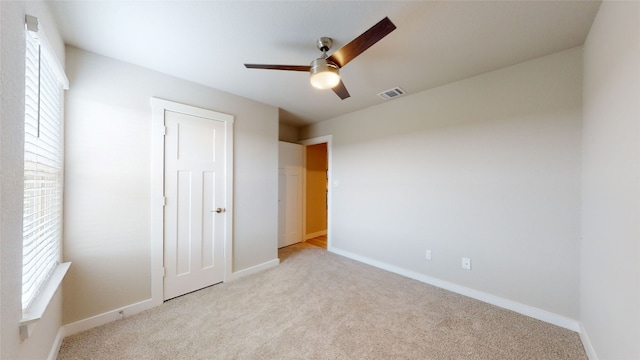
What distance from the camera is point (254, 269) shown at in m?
3.15

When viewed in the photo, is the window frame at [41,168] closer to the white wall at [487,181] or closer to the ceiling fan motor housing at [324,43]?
the ceiling fan motor housing at [324,43]

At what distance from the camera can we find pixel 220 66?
7.48 feet

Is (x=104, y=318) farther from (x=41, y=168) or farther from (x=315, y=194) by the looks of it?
(x=315, y=194)

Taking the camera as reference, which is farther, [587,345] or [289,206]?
[289,206]

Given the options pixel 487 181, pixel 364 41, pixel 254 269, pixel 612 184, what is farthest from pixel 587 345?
pixel 254 269

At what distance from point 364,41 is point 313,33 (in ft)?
1.83

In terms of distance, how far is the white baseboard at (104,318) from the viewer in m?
1.89

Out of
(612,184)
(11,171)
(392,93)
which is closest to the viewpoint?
(11,171)

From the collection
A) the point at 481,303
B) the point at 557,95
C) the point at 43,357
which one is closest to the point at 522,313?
the point at 481,303

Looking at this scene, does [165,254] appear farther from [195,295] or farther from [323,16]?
[323,16]

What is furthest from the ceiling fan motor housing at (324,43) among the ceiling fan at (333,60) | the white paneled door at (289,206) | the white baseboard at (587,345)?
the white baseboard at (587,345)

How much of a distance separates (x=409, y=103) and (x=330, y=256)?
2.68 m

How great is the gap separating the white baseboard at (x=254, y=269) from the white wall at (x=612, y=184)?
319 centimetres

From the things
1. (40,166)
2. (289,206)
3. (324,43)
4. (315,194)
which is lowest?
(289,206)
